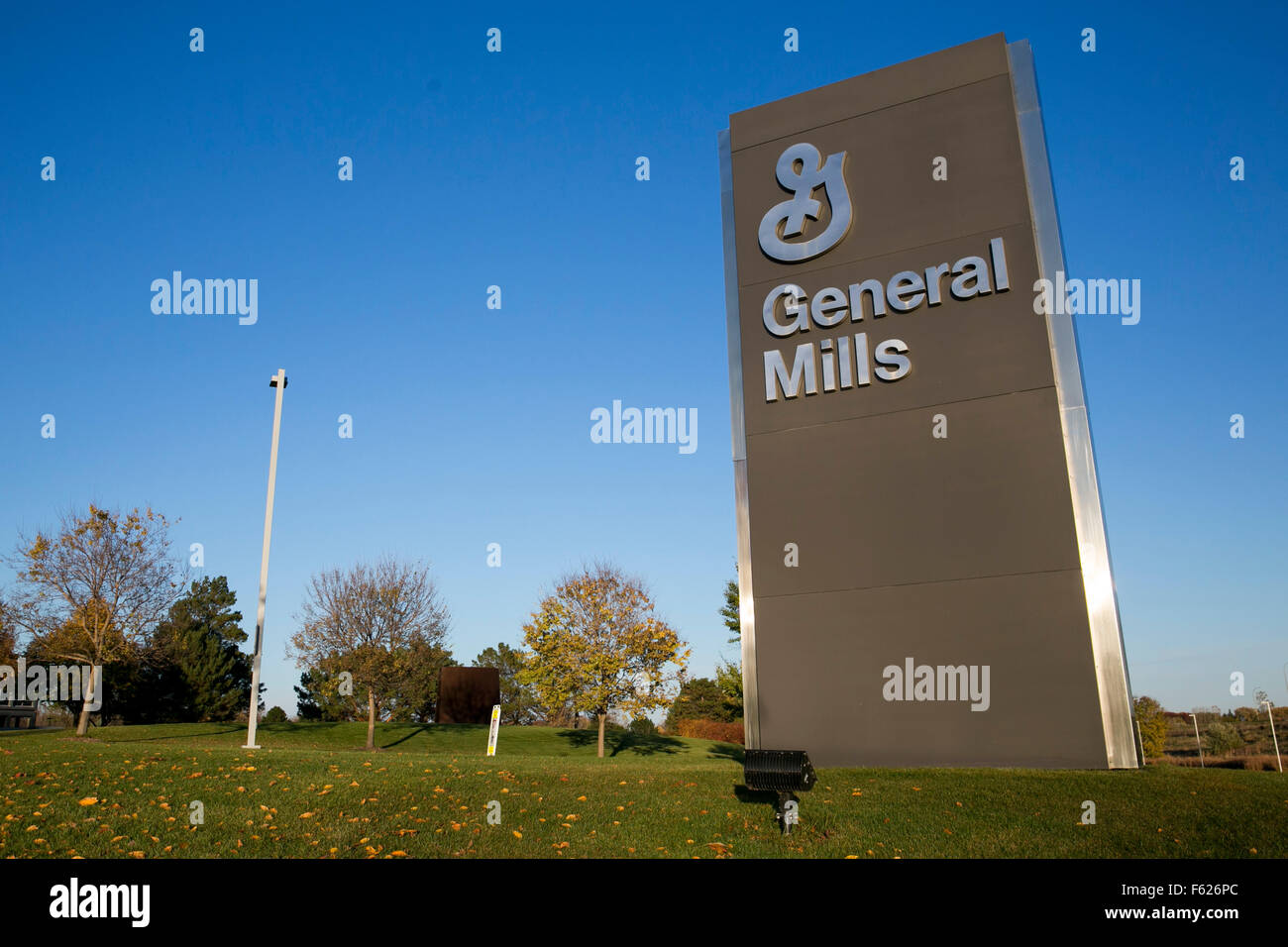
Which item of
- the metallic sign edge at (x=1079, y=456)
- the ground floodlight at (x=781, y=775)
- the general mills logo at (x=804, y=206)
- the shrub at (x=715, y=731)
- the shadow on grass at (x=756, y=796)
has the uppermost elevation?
the general mills logo at (x=804, y=206)

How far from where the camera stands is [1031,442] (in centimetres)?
1334

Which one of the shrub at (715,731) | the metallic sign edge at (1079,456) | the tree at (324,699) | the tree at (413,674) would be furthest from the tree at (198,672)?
the metallic sign edge at (1079,456)

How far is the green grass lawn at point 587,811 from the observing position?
8.08 meters

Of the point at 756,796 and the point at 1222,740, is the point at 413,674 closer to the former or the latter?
the point at 756,796

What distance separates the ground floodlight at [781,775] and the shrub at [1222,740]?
3972cm

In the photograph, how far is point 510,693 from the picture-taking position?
2808 inches

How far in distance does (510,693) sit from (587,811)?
210ft

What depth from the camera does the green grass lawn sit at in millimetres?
8078

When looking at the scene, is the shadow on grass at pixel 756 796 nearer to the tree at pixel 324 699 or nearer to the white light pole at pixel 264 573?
the white light pole at pixel 264 573

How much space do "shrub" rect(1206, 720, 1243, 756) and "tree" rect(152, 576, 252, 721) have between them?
52449 mm

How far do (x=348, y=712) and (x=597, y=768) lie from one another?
36.5m

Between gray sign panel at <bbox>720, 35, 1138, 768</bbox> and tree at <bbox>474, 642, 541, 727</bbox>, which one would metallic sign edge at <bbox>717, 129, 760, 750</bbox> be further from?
tree at <bbox>474, 642, 541, 727</bbox>

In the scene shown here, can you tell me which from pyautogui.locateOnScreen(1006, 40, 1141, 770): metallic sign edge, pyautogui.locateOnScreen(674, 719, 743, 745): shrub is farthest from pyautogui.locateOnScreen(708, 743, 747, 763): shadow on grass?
pyautogui.locateOnScreen(1006, 40, 1141, 770): metallic sign edge

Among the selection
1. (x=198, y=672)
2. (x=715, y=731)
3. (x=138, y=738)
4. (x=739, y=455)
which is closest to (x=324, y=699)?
(x=198, y=672)
